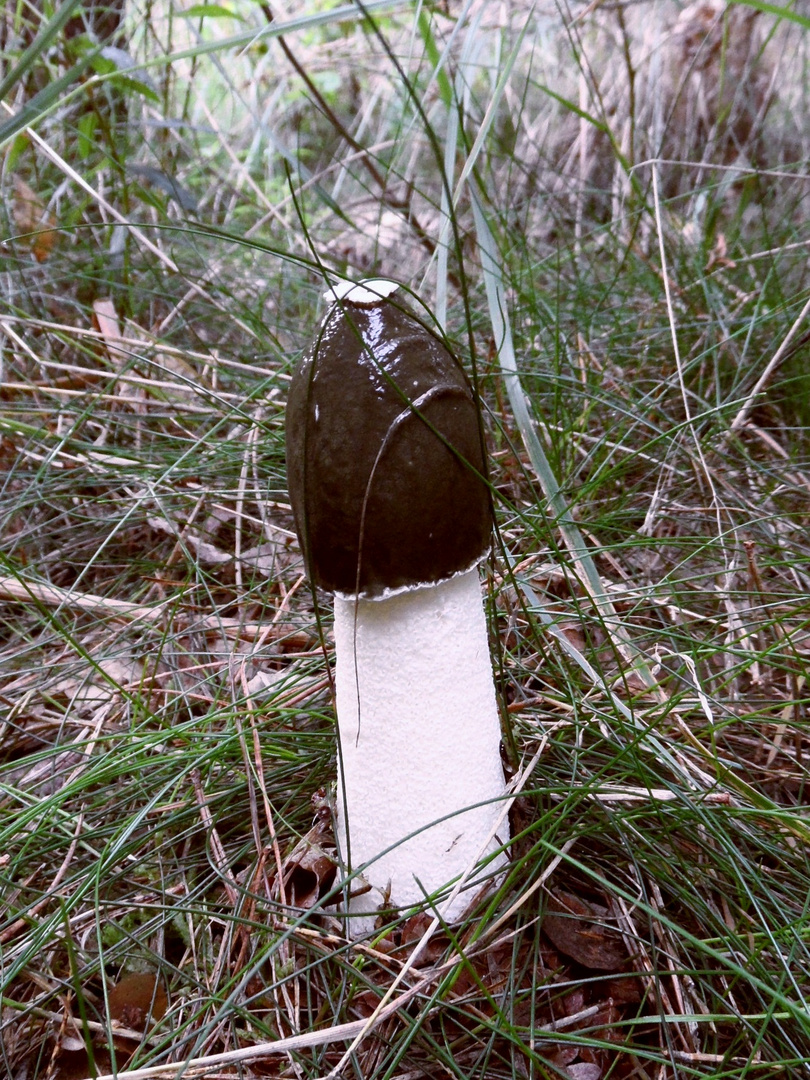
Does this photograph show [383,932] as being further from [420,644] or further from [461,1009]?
[420,644]

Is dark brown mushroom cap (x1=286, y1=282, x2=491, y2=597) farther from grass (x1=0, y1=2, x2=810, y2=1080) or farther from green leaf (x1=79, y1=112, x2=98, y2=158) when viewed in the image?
green leaf (x1=79, y1=112, x2=98, y2=158)

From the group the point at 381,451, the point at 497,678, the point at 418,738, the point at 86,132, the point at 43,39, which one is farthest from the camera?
the point at 86,132

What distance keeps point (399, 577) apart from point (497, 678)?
828 millimetres

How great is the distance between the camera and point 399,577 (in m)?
1.80

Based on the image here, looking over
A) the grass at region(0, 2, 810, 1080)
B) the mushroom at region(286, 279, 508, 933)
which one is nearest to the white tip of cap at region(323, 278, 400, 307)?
the mushroom at region(286, 279, 508, 933)

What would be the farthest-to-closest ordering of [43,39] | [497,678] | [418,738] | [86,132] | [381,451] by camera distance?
[86,132] < [497,678] < [418,738] < [381,451] < [43,39]

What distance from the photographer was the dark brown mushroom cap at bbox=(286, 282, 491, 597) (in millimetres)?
1733

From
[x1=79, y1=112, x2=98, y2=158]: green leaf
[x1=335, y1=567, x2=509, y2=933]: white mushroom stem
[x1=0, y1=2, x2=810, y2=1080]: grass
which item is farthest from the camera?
[x1=79, y1=112, x2=98, y2=158]: green leaf

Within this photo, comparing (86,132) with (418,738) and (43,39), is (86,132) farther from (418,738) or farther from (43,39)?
(418,738)

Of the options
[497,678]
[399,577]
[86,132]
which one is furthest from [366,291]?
[86,132]

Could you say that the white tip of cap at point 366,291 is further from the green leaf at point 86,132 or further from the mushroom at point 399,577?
the green leaf at point 86,132

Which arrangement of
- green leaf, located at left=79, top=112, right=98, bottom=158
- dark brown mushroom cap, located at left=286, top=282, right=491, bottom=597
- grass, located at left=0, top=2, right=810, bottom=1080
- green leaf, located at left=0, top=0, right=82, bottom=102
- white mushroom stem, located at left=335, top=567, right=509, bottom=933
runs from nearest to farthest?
green leaf, located at left=0, top=0, right=82, bottom=102 < dark brown mushroom cap, located at left=286, top=282, right=491, bottom=597 < grass, located at left=0, top=2, right=810, bottom=1080 < white mushroom stem, located at left=335, top=567, right=509, bottom=933 < green leaf, located at left=79, top=112, right=98, bottom=158

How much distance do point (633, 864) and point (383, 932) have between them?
60cm

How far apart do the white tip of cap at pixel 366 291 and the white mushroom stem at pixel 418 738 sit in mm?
651
